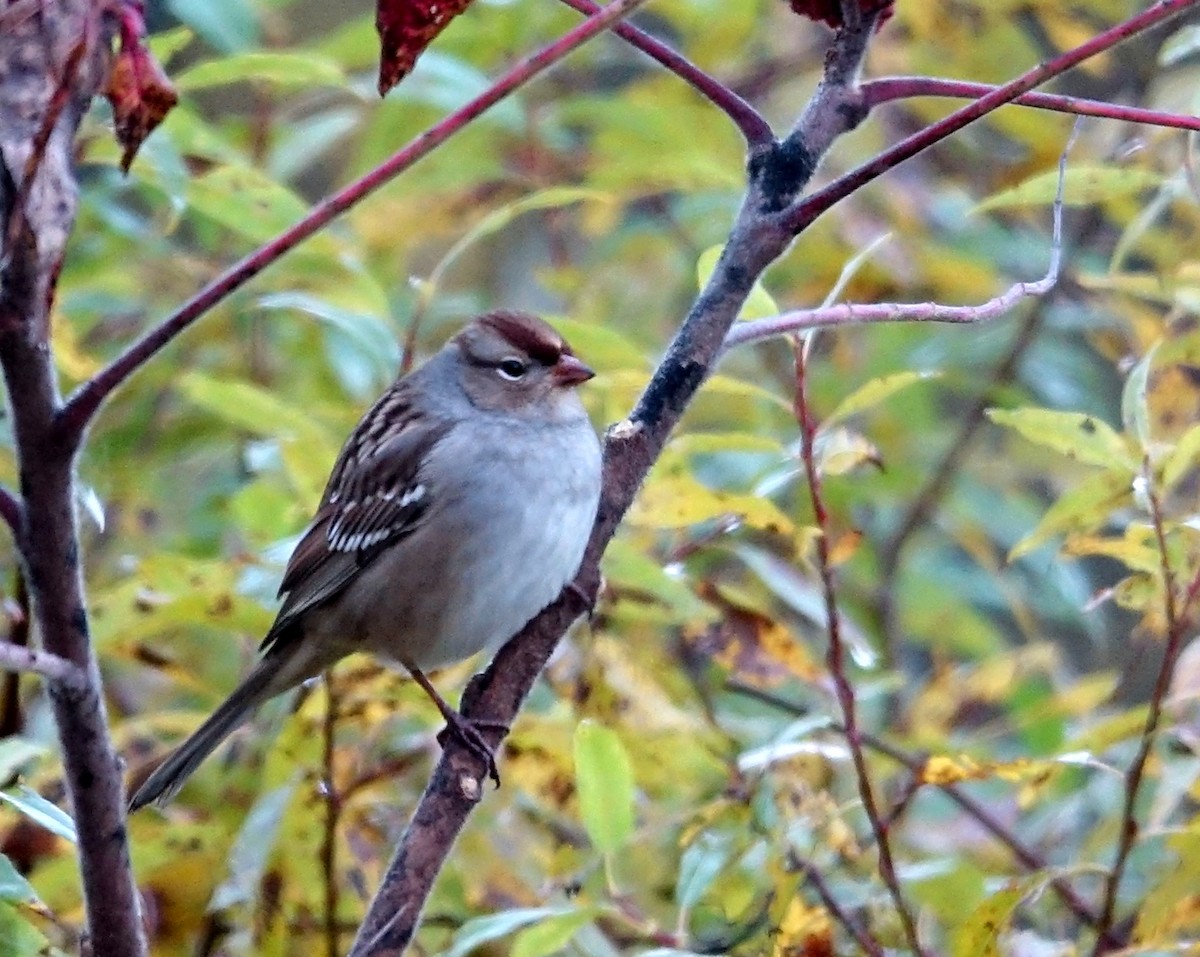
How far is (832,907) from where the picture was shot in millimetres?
1723

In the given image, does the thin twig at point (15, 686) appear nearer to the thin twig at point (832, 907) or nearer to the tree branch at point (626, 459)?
the tree branch at point (626, 459)

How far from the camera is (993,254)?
3.39 meters

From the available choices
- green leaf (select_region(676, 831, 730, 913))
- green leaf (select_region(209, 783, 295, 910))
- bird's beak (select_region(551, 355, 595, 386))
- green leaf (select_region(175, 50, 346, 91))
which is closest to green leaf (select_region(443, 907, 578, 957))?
green leaf (select_region(676, 831, 730, 913))

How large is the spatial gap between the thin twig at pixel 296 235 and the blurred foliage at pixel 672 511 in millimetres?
222

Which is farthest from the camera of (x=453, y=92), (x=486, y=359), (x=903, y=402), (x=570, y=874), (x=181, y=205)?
(x=903, y=402)

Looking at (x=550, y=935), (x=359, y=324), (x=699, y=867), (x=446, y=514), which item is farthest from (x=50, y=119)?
(x=446, y=514)

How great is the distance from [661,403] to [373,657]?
1188mm

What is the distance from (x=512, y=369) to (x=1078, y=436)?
1213 millimetres

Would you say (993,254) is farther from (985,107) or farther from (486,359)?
(985,107)

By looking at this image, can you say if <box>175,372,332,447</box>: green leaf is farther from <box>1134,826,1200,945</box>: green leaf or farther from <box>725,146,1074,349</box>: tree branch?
<box>1134,826,1200,945</box>: green leaf

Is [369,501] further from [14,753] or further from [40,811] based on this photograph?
[40,811]

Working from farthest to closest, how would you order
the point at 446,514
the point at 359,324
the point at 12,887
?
1. the point at 446,514
2. the point at 359,324
3. the point at 12,887

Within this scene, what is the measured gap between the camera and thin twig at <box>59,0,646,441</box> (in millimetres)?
837

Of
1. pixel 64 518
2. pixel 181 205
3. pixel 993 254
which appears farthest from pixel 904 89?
pixel 993 254
